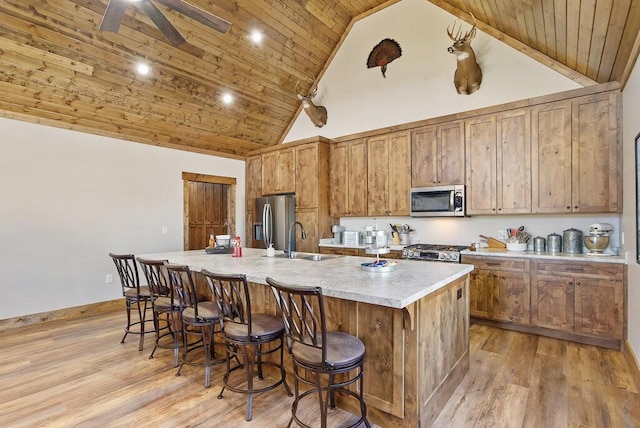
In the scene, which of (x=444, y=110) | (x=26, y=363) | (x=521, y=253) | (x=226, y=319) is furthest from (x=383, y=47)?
(x=26, y=363)

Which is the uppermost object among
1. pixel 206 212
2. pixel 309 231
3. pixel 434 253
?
pixel 206 212

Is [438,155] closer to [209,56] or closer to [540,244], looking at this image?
[540,244]

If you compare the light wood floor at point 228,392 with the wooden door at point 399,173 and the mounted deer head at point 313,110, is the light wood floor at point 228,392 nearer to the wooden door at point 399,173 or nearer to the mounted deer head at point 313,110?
the wooden door at point 399,173

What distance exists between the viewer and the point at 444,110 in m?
4.66

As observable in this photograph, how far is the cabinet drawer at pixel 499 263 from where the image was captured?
139 inches

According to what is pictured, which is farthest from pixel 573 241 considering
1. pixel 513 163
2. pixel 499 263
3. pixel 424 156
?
pixel 424 156

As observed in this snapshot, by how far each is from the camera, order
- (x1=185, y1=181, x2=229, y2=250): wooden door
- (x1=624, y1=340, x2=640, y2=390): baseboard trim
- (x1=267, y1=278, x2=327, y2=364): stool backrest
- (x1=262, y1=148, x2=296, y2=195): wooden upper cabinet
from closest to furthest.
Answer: (x1=267, y1=278, x2=327, y2=364): stool backrest → (x1=624, y1=340, x2=640, y2=390): baseboard trim → (x1=262, y1=148, x2=296, y2=195): wooden upper cabinet → (x1=185, y1=181, x2=229, y2=250): wooden door

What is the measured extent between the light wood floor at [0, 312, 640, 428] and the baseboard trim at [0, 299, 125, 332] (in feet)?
2.42

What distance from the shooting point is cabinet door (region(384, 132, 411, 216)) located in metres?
4.73

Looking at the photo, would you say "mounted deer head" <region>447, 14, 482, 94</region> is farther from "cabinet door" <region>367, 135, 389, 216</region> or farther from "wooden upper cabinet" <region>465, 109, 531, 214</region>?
"cabinet door" <region>367, 135, 389, 216</region>

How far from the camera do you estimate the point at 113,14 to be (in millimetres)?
2373

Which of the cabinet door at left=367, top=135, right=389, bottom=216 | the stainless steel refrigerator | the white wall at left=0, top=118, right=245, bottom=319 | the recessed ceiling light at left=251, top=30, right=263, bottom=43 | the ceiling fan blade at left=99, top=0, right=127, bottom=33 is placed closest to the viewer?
the ceiling fan blade at left=99, top=0, right=127, bottom=33

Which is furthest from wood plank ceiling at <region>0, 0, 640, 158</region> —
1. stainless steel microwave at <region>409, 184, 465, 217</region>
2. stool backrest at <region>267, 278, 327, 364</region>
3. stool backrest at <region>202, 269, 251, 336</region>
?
stool backrest at <region>202, 269, 251, 336</region>

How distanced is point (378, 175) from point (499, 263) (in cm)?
213
